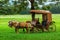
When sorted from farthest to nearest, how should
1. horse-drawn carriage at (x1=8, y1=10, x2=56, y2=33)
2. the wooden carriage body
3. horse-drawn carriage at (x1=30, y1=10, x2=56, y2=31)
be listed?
the wooden carriage body < horse-drawn carriage at (x1=30, y1=10, x2=56, y2=31) < horse-drawn carriage at (x1=8, y1=10, x2=56, y2=33)

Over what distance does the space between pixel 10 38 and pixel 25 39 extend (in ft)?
2.97

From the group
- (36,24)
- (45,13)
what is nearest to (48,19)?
(45,13)

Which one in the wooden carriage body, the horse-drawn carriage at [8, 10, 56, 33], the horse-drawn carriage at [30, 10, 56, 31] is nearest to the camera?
the horse-drawn carriage at [8, 10, 56, 33]

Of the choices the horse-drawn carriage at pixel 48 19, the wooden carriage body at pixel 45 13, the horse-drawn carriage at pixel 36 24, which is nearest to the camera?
the horse-drawn carriage at pixel 36 24

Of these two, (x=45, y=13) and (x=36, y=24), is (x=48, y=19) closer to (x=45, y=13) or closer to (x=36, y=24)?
(x=45, y=13)

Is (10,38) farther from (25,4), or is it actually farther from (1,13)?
(1,13)

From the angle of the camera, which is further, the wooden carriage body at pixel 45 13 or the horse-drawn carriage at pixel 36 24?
the wooden carriage body at pixel 45 13

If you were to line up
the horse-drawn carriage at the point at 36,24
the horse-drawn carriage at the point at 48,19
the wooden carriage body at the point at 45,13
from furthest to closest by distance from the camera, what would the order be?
the wooden carriage body at the point at 45,13, the horse-drawn carriage at the point at 48,19, the horse-drawn carriage at the point at 36,24

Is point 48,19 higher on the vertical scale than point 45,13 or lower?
lower

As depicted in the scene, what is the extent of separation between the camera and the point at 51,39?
50.6 feet

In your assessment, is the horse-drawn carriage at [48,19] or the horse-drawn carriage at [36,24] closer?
the horse-drawn carriage at [36,24]

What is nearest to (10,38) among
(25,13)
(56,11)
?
(25,13)

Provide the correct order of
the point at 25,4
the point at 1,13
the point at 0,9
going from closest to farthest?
the point at 25,4 → the point at 0,9 → the point at 1,13

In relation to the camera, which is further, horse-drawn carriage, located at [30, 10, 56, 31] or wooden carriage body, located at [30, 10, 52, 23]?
wooden carriage body, located at [30, 10, 52, 23]
